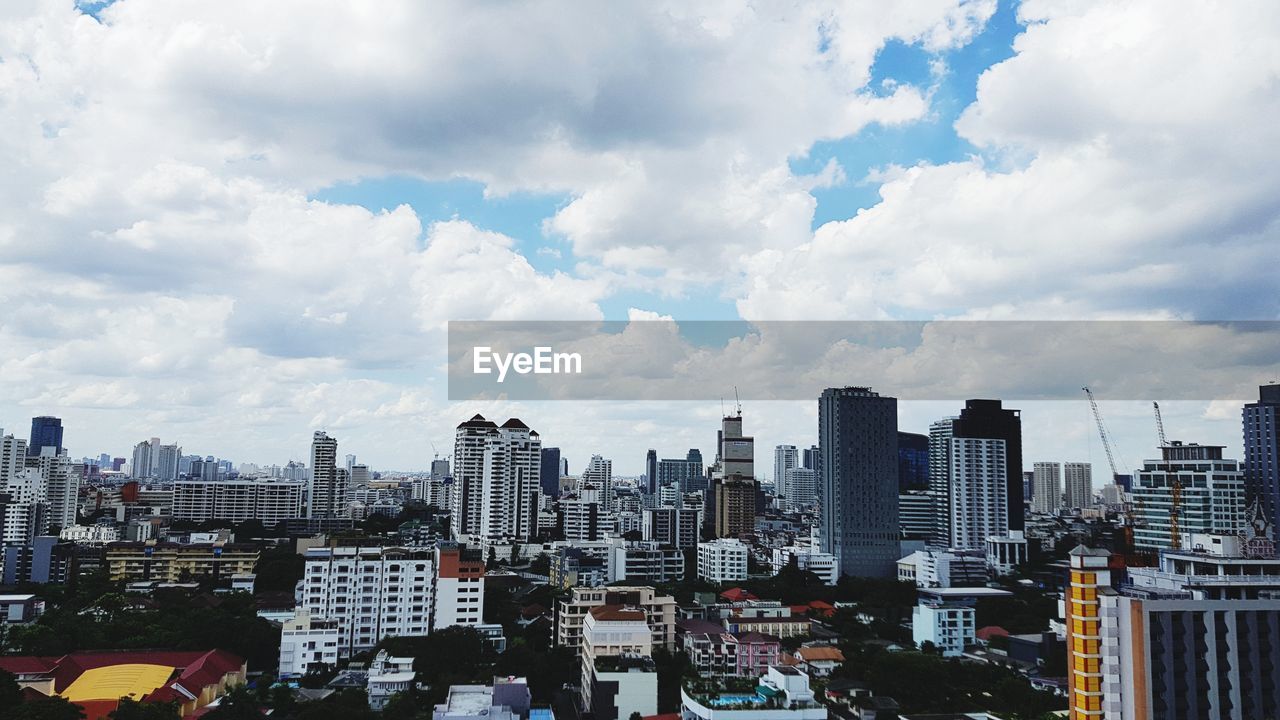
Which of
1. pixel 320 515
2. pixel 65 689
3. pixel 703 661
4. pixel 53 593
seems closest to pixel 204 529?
pixel 320 515

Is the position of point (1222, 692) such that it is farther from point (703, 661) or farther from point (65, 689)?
point (65, 689)

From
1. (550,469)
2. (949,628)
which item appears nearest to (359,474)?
(550,469)

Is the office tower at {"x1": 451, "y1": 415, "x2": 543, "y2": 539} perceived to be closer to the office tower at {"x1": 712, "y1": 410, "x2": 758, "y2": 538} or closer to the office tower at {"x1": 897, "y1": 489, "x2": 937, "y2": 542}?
the office tower at {"x1": 712, "y1": 410, "x2": 758, "y2": 538}

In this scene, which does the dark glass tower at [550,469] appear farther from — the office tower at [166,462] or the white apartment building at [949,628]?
the white apartment building at [949,628]

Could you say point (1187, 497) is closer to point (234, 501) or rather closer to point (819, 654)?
point (819, 654)

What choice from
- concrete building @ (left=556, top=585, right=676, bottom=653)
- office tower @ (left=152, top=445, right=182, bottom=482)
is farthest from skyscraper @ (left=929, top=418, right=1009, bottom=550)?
office tower @ (left=152, top=445, right=182, bottom=482)

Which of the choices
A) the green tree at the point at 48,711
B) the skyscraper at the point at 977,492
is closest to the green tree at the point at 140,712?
the green tree at the point at 48,711
